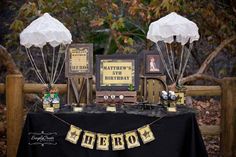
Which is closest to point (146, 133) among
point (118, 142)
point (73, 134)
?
point (118, 142)

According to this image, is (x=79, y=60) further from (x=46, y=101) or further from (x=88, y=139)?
(x=88, y=139)

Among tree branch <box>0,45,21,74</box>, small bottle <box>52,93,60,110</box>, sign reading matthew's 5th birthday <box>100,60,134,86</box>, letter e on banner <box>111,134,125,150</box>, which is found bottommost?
letter e on banner <box>111,134,125,150</box>

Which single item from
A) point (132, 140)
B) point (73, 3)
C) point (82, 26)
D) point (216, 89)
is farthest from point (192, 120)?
point (82, 26)

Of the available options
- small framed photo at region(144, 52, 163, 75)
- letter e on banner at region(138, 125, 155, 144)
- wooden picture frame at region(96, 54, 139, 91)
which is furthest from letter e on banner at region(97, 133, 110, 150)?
small framed photo at region(144, 52, 163, 75)

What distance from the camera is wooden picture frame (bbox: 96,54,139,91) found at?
3447mm

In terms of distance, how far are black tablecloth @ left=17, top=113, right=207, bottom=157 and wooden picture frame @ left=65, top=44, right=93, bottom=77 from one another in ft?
1.30

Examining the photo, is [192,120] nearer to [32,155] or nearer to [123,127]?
[123,127]

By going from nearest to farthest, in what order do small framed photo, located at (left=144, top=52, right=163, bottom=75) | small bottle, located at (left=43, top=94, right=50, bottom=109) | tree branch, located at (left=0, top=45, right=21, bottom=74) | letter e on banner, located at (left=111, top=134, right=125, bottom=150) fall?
letter e on banner, located at (left=111, top=134, right=125, bottom=150), small bottle, located at (left=43, top=94, right=50, bottom=109), small framed photo, located at (left=144, top=52, right=163, bottom=75), tree branch, located at (left=0, top=45, right=21, bottom=74)

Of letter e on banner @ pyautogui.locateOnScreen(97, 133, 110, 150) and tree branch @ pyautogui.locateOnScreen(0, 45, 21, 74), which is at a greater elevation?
tree branch @ pyautogui.locateOnScreen(0, 45, 21, 74)

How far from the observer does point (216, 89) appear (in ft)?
14.1

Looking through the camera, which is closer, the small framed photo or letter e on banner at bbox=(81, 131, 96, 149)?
letter e on banner at bbox=(81, 131, 96, 149)

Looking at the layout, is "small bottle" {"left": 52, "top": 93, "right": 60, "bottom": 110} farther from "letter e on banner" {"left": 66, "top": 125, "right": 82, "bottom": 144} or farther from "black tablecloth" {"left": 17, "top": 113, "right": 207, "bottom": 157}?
"letter e on banner" {"left": 66, "top": 125, "right": 82, "bottom": 144}

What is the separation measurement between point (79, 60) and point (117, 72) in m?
0.33

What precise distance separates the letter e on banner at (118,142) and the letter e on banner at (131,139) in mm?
39
